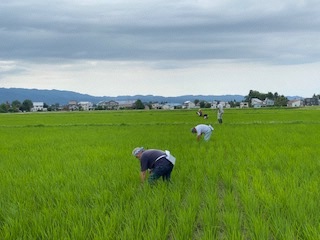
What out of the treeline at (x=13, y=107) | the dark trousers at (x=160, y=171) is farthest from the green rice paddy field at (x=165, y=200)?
the treeline at (x=13, y=107)

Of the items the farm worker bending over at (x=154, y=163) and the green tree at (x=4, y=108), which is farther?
the green tree at (x=4, y=108)

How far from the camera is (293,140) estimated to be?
29.8 feet

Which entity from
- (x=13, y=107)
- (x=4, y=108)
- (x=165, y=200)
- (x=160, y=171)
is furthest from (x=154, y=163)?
(x=13, y=107)

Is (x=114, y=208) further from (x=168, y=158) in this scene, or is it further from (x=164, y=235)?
(x=168, y=158)

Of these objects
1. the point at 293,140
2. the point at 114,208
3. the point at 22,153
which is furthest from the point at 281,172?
the point at 22,153

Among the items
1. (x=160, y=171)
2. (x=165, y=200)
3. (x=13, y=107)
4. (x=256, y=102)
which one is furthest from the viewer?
(x=256, y=102)

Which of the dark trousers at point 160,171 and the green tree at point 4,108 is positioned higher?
the dark trousers at point 160,171

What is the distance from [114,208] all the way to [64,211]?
46 cm

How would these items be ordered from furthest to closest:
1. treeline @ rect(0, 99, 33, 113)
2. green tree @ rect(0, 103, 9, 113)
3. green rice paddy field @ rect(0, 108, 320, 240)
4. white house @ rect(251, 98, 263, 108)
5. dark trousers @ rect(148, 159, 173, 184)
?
white house @ rect(251, 98, 263, 108) < treeline @ rect(0, 99, 33, 113) < green tree @ rect(0, 103, 9, 113) < dark trousers @ rect(148, 159, 173, 184) < green rice paddy field @ rect(0, 108, 320, 240)

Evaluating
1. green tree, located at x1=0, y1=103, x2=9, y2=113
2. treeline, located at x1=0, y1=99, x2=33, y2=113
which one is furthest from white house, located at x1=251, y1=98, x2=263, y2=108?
green tree, located at x1=0, y1=103, x2=9, y2=113

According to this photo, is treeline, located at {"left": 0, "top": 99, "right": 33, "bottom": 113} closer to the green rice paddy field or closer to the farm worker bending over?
the green rice paddy field

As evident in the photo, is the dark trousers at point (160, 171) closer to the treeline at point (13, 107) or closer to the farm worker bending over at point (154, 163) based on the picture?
the farm worker bending over at point (154, 163)

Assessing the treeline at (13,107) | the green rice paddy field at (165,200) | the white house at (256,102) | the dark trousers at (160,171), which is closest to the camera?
the green rice paddy field at (165,200)

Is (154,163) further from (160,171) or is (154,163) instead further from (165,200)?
(165,200)
